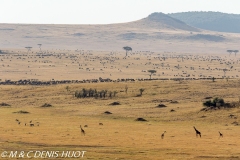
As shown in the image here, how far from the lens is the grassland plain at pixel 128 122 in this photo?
108 ft

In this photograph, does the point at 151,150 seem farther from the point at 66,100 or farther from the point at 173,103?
the point at 66,100

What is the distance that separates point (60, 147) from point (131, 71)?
86862mm

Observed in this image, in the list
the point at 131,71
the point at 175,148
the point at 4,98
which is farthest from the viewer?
the point at 131,71

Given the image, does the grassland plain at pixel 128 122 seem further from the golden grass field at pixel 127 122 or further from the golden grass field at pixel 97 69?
the golden grass field at pixel 97 69

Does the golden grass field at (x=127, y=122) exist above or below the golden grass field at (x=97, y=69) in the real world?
above

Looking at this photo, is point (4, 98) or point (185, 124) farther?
point (4, 98)

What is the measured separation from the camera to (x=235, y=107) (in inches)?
2031

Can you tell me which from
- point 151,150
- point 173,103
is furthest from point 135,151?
point 173,103

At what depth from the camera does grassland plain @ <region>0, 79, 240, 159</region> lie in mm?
32969

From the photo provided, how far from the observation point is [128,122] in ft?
156

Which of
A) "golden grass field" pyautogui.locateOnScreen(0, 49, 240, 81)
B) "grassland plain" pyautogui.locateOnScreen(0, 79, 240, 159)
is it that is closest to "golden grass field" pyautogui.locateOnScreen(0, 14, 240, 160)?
"grassland plain" pyautogui.locateOnScreen(0, 79, 240, 159)

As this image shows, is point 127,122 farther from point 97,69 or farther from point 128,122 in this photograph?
point 97,69

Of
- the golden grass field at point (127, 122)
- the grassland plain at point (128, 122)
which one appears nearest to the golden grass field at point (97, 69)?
the golden grass field at point (127, 122)

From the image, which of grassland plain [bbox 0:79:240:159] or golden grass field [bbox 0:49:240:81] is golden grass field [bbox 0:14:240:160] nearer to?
grassland plain [bbox 0:79:240:159]
